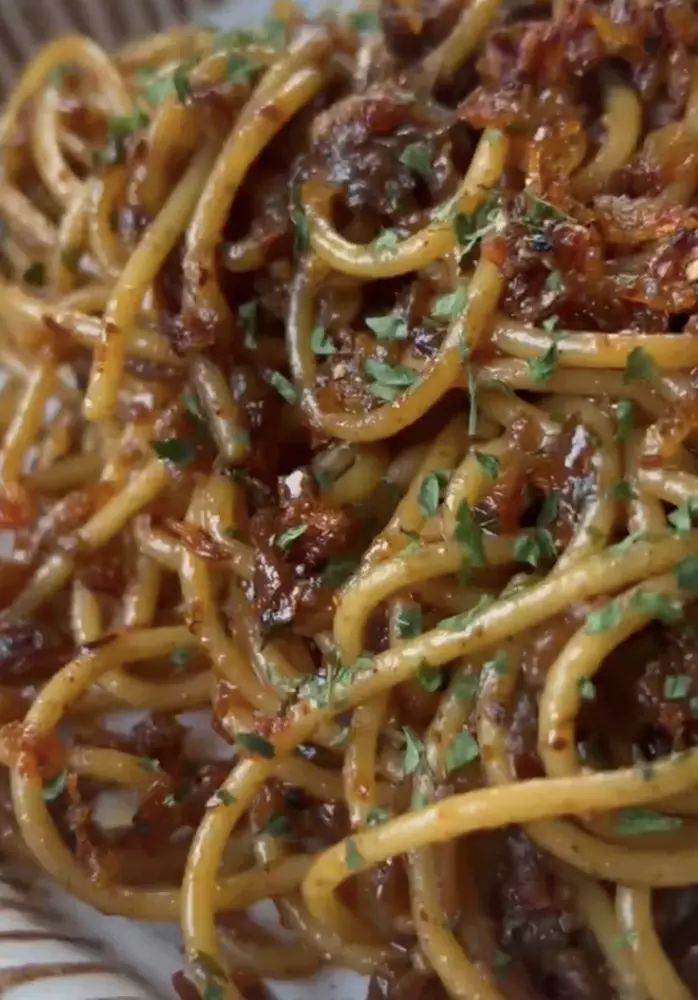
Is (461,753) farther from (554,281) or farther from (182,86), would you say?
(182,86)

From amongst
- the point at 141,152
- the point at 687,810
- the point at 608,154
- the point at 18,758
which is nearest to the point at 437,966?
the point at 687,810

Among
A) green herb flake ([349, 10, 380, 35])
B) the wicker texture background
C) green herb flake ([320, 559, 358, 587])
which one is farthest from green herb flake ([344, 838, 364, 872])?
the wicker texture background

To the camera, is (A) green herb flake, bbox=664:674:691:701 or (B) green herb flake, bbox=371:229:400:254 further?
(B) green herb flake, bbox=371:229:400:254

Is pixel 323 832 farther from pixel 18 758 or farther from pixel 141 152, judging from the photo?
pixel 141 152

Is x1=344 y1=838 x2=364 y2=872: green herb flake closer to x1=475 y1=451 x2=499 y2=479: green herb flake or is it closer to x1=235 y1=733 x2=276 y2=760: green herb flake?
x1=235 y1=733 x2=276 y2=760: green herb flake

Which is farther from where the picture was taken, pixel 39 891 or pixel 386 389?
pixel 39 891

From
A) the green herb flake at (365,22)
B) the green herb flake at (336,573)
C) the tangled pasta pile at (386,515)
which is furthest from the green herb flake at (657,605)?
the green herb flake at (365,22)
